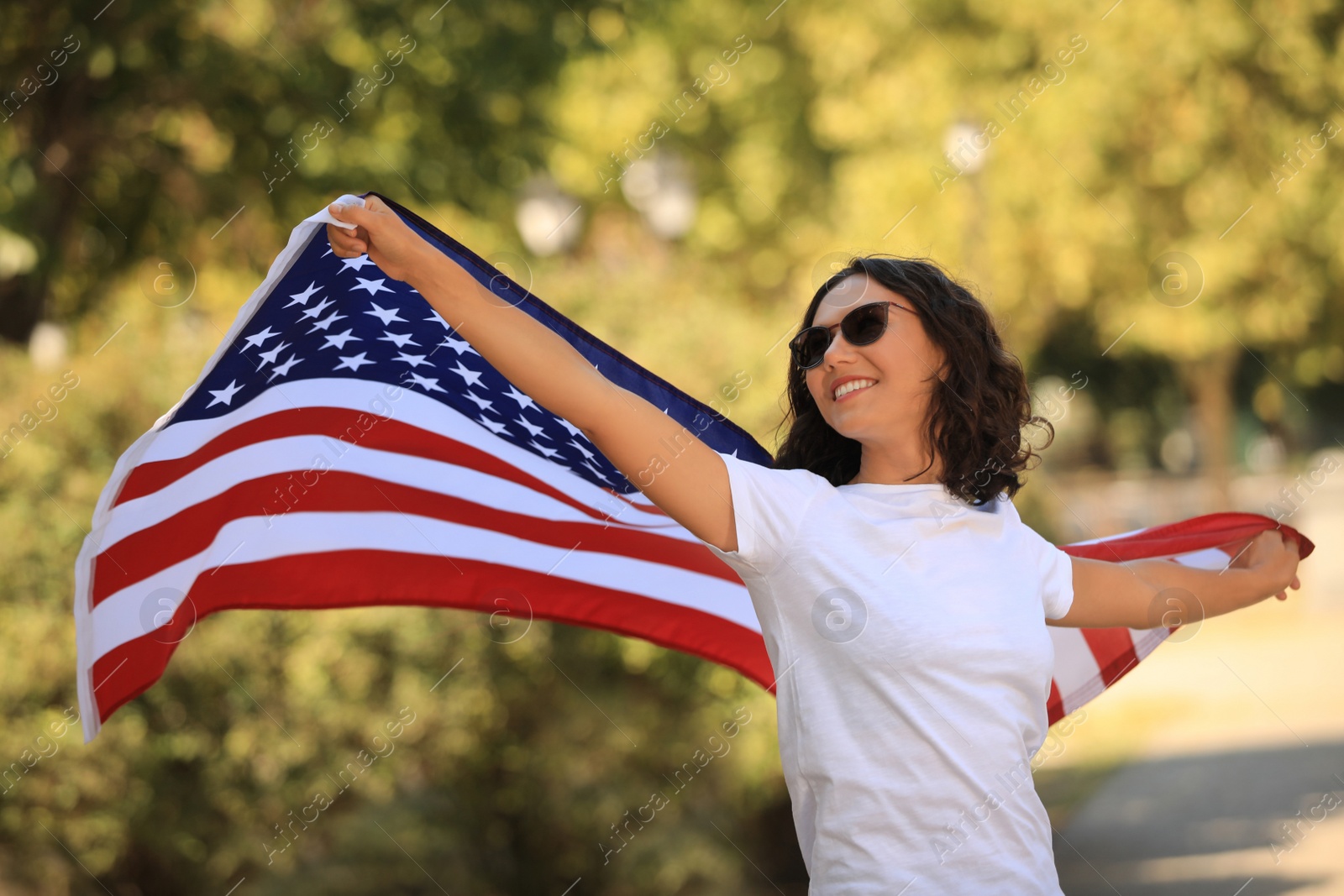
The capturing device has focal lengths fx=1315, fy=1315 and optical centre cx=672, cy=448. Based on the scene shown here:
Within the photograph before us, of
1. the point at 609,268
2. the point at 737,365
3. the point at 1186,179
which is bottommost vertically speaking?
the point at 1186,179

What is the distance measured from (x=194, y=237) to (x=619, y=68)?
12216mm

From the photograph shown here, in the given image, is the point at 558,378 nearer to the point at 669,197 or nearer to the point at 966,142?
the point at 669,197

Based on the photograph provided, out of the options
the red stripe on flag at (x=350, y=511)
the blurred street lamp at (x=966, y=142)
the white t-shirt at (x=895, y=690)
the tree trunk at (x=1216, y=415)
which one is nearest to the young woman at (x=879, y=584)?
the white t-shirt at (x=895, y=690)

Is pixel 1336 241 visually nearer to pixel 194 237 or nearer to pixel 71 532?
pixel 194 237

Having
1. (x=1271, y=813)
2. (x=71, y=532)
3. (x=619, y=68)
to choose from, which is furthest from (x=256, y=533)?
(x=619, y=68)

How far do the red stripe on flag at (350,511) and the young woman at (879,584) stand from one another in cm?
99

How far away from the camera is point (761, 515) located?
2238 mm

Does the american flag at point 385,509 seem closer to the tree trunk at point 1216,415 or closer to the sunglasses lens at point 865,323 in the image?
the sunglasses lens at point 865,323

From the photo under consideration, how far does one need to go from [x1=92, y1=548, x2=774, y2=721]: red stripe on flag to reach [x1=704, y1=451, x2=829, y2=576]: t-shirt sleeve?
3.61ft

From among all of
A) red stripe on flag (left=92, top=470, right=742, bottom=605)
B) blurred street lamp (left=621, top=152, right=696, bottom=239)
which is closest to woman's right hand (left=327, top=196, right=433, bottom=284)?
red stripe on flag (left=92, top=470, right=742, bottom=605)

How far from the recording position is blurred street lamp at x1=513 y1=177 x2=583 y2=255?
1126cm

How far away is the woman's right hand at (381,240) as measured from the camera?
2.16 metres

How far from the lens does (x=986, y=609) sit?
2.26 meters

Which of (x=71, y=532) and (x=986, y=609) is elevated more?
(x=71, y=532)
